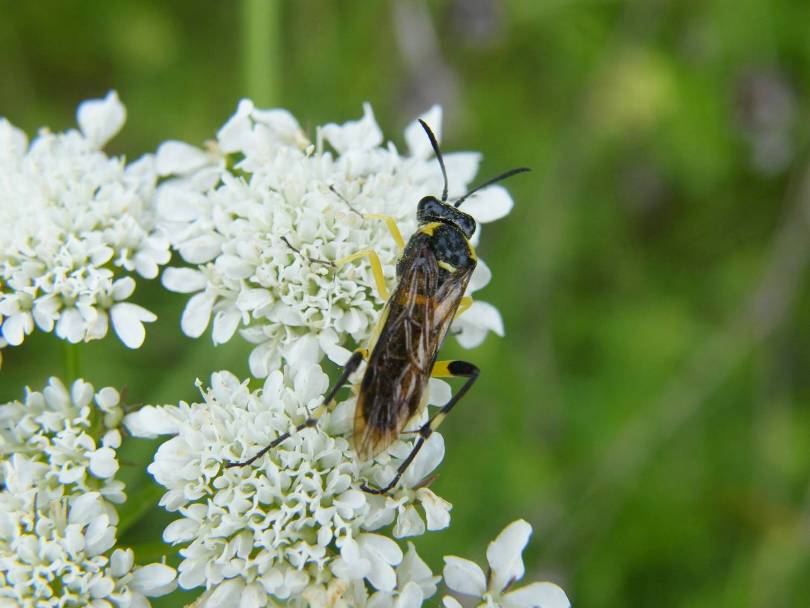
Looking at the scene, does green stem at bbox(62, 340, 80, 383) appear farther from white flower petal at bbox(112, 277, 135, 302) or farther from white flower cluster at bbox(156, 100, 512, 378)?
white flower cluster at bbox(156, 100, 512, 378)

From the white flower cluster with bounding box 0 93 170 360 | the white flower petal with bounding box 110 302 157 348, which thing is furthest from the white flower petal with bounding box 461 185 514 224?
the white flower petal with bounding box 110 302 157 348

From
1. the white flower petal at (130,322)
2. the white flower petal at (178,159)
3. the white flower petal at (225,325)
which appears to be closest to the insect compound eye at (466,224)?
the white flower petal at (225,325)

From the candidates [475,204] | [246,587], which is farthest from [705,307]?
[246,587]

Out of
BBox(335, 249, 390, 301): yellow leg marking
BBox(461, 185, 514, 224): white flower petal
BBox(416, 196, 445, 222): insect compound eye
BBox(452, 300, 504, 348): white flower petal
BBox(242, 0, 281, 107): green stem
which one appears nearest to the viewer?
BBox(335, 249, 390, 301): yellow leg marking

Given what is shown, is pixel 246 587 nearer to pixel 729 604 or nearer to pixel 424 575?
pixel 424 575

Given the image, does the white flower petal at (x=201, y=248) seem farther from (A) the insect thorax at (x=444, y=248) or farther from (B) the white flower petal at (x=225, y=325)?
(A) the insect thorax at (x=444, y=248)

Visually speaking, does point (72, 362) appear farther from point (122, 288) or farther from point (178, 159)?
point (178, 159)

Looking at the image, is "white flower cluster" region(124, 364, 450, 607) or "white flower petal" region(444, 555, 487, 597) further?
"white flower petal" region(444, 555, 487, 597)

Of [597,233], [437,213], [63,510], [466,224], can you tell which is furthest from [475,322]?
[597,233]
